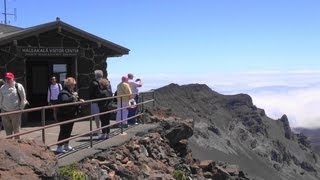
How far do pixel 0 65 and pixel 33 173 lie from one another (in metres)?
10.9

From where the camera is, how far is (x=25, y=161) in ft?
24.3

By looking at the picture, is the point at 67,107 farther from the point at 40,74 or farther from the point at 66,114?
the point at 40,74

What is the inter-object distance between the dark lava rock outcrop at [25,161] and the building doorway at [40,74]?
1060 centimetres

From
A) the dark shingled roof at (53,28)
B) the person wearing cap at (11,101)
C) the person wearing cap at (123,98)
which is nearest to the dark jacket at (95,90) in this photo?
the person wearing cap at (123,98)

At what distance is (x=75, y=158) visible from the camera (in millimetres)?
10445

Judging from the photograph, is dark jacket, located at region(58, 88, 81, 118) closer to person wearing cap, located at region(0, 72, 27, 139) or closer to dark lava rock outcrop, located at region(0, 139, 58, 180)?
person wearing cap, located at region(0, 72, 27, 139)

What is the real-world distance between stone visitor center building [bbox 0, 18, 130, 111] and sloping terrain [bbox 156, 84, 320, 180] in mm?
40058

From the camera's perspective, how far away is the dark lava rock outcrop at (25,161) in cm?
712

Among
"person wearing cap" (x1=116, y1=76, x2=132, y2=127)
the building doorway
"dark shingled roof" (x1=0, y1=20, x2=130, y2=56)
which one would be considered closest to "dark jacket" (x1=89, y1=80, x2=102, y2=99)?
"person wearing cap" (x1=116, y1=76, x2=132, y2=127)

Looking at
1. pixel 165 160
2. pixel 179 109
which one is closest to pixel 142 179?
pixel 165 160

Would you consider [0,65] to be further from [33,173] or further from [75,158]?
[33,173]

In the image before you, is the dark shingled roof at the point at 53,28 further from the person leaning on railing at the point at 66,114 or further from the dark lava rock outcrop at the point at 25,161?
the dark lava rock outcrop at the point at 25,161

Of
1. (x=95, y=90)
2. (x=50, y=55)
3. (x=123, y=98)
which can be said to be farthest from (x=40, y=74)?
(x=95, y=90)

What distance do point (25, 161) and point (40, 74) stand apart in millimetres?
11549
